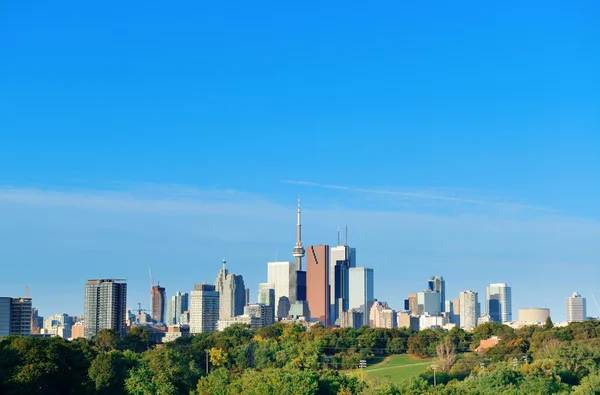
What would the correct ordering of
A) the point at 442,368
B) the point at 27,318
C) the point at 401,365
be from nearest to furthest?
1. the point at 442,368
2. the point at 401,365
3. the point at 27,318

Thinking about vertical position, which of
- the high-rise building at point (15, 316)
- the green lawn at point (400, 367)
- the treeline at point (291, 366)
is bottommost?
the green lawn at point (400, 367)

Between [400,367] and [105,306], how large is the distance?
111m

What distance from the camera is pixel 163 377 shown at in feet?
184

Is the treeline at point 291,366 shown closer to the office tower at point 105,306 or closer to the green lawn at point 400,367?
the green lawn at point 400,367

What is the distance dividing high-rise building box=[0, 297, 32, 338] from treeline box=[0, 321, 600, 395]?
50862mm

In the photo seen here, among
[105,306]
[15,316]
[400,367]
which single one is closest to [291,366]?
[400,367]

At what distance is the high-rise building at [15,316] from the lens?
493ft

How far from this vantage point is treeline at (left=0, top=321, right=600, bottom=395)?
5231 cm

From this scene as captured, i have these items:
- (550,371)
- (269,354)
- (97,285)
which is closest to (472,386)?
(550,371)

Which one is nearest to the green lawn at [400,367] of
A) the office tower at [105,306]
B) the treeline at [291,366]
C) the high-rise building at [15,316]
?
the treeline at [291,366]

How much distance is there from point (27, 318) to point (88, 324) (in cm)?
3248

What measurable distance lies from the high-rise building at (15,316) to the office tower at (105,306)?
27758 millimetres

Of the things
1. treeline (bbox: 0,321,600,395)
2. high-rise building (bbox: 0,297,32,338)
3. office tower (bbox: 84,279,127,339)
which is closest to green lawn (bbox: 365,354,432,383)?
treeline (bbox: 0,321,600,395)

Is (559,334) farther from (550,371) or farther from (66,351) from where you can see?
(66,351)
